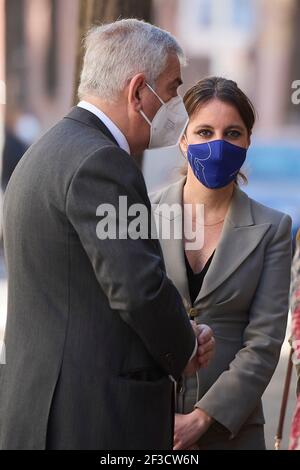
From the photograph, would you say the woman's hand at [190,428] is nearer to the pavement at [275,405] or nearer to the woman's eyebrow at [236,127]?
the woman's eyebrow at [236,127]

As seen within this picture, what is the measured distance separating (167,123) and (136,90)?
9.3 inches

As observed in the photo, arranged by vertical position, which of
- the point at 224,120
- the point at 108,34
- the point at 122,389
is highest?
the point at 108,34

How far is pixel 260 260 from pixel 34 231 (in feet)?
3.58

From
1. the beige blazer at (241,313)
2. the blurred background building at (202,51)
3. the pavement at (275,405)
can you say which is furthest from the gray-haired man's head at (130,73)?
the blurred background building at (202,51)

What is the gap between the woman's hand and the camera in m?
3.51

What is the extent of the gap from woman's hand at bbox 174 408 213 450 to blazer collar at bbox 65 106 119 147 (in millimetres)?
1081

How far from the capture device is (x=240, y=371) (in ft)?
11.8

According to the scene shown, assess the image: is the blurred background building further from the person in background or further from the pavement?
the person in background

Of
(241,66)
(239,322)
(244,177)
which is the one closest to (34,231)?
(239,322)

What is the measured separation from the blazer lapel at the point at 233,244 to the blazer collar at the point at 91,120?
32.9 inches

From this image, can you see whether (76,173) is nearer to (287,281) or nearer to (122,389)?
(122,389)
